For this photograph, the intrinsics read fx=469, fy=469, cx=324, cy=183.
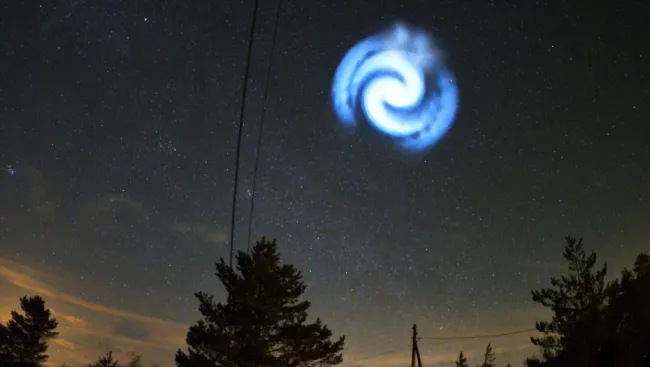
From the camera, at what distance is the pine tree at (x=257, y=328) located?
26094mm

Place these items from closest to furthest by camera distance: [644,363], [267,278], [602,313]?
[644,363]
[267,278]
[602,313]

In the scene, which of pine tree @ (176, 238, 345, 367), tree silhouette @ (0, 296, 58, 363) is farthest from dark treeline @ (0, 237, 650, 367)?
tree silhouette @ (0, 296, 58, 363)

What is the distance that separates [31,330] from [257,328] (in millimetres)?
39263

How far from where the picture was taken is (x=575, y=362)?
28.0 metres

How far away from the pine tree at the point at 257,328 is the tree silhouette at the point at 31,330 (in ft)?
115

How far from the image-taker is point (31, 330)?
52.3m

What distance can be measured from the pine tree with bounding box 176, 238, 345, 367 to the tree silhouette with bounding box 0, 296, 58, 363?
35.0 m

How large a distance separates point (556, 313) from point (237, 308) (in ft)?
75.1

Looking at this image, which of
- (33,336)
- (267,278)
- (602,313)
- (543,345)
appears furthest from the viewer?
(33,336)

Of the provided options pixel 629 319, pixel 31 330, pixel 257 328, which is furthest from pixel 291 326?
pixel 31 330

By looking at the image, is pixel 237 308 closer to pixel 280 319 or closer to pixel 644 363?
pixel 280 319

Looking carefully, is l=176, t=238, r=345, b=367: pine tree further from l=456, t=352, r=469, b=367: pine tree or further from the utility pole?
l=456, t=352, r=469, b=367: pine tree

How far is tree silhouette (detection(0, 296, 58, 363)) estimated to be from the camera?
5128 cm

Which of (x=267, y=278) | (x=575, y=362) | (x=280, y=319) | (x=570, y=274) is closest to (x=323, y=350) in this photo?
(x=280, y=319)
